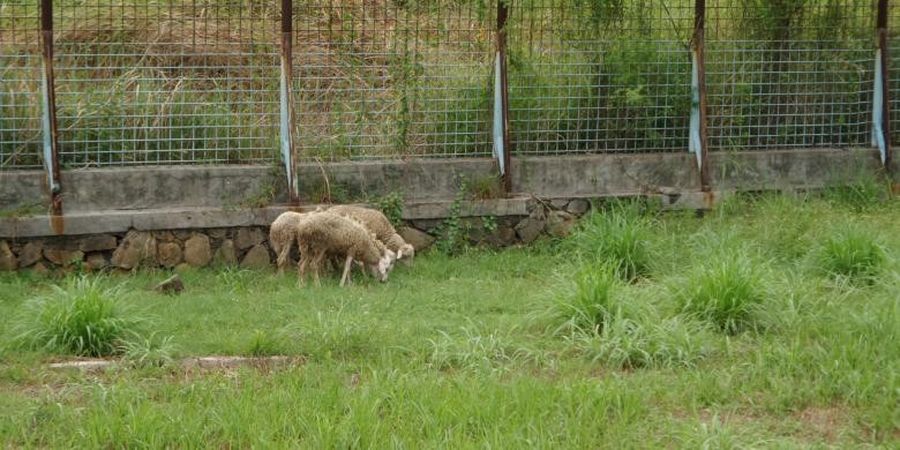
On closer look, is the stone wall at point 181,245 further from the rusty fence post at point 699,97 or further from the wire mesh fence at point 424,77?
the rusty fence post at point 699,97

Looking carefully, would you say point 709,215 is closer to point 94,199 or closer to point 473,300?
point 473,300

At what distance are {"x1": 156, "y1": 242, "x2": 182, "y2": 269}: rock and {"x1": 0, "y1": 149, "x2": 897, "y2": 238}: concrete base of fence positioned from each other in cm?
17

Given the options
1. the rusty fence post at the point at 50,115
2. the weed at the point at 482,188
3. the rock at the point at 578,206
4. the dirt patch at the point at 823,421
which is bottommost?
the dirt patch at the point at 823,421

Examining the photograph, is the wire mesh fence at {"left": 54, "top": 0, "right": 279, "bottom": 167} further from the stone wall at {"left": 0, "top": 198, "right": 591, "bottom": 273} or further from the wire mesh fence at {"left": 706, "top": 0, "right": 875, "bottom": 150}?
the wire mesh fence at {"left": 706, "top": 0, "right": 875, "bottom": 150}

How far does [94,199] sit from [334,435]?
5242mm

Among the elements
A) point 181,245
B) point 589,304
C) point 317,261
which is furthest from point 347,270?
point 589,304

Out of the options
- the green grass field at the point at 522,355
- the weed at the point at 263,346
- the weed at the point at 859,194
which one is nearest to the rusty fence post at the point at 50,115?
the green grass field at the point at 522,355

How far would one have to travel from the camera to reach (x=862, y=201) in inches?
471

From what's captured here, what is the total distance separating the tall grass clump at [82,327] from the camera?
7.82m

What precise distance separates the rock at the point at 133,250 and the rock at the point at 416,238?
2251 millimetres

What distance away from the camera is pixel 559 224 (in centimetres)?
1170

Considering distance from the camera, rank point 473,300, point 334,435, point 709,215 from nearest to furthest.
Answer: point 334,435 → point 473,300 → point 709,215

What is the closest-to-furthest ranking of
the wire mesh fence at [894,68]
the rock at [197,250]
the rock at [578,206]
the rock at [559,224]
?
1. the rock at [197,250]
2. the rock at [559,224]
3. the rock at [578,206]
4. the wire mesh fence at [894,68]

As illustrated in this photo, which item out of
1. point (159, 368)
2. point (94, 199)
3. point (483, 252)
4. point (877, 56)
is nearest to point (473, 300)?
point (483, 252)
